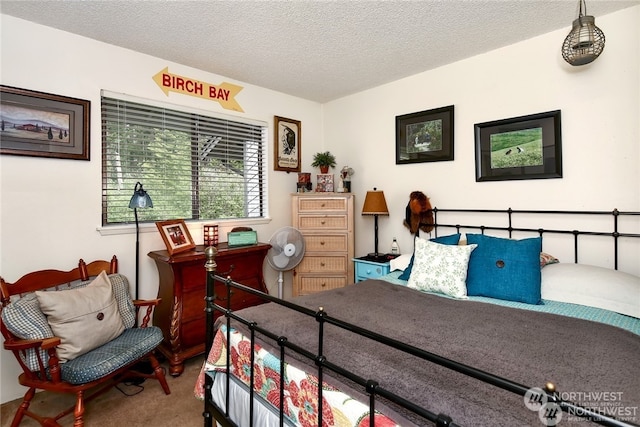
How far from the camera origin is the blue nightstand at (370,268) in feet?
9.99

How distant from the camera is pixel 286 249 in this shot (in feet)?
10.5

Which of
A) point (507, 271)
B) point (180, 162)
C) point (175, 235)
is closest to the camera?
point (507, 271)

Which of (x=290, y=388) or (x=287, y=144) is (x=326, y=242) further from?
(x=290, y=388)

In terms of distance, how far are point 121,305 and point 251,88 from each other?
2.45 meters

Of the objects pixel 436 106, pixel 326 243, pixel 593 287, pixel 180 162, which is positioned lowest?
pixel 593 287

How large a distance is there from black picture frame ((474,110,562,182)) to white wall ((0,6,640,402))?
0.19 feet

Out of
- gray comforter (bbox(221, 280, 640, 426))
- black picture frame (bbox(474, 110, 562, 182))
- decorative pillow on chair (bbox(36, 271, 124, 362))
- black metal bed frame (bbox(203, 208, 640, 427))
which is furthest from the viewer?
black picture frame (bbox(474, 110, 562, 182))

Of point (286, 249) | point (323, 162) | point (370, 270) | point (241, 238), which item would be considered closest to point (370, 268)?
point (370, 270)

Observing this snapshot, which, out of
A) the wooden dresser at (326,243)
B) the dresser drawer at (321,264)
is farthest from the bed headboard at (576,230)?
the dresser drawer at (321,264)

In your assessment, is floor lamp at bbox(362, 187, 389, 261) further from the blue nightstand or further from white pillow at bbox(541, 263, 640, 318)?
white pillow at bbox(541, 263, 640, 318)

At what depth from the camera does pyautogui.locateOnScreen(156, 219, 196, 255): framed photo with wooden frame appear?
262cm

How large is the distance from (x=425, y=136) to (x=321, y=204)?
1272 mm

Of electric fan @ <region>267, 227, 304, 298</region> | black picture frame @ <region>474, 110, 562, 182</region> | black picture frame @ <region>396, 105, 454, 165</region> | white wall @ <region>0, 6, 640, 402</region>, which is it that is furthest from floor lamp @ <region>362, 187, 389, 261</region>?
black picture frame @ <region>474, 110, 562, 182</region>

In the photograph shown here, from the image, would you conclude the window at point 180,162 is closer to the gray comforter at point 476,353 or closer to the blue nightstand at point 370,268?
the blue nightstand at point 370,268
